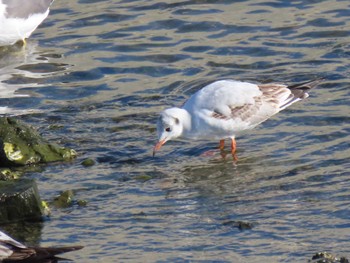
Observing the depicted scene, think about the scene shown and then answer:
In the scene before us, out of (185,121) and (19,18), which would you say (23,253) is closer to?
(185,121)

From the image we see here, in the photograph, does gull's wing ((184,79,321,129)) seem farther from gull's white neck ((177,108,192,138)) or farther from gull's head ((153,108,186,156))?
gull's head ((153,108,186,156))

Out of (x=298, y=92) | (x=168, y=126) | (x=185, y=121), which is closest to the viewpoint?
(x=168, y=126)

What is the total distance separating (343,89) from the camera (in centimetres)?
1007

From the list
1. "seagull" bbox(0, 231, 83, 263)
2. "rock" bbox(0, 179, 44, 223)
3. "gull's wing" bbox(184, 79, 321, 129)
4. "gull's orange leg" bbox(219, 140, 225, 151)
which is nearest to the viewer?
"seagull" bbox(0, 231, 83, 263)

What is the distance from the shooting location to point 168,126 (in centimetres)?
862

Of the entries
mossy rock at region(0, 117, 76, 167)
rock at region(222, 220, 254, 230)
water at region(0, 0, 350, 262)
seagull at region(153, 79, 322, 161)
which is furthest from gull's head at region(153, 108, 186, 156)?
rock at region(222, 220, 254, 230)

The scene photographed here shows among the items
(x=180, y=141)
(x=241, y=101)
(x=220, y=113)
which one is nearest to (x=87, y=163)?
(x=180, y=141)

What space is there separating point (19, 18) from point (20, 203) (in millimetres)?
5665

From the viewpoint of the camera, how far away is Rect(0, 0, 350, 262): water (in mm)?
6922

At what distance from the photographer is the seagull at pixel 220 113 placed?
28.5 ft

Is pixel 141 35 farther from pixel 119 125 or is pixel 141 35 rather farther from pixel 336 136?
pixel 336 136

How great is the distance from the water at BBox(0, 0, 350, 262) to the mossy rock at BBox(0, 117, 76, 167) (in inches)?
5.1

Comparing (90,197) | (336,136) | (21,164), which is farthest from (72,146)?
(336,136)

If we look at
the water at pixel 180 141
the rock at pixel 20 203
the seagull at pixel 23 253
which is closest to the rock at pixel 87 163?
the water at pixel 180 141
